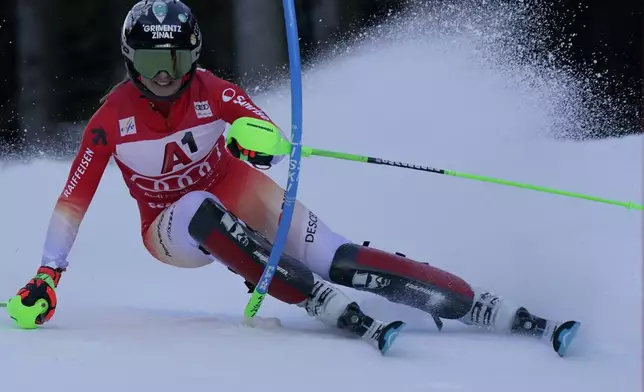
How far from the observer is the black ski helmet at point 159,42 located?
2.40 m

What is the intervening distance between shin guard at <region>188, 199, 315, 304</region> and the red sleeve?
1.20ft

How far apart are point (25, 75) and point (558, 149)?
10.9 ft

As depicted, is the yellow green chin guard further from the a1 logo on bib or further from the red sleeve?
the a1 logo on bib

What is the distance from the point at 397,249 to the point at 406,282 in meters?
1.67

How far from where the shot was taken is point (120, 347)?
6.92 ft

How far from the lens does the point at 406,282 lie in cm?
249

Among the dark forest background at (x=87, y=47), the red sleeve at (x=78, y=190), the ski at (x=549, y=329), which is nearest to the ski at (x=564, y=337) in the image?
the ski at (x=549, y=329)

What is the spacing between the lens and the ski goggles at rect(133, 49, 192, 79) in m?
2.41

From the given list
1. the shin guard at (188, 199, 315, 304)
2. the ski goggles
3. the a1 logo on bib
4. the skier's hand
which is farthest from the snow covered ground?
the ski goggles

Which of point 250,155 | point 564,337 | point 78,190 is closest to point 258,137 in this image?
point 250,155

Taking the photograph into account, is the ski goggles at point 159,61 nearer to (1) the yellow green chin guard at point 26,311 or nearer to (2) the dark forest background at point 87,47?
(1) the yellow green chin guard at point 26,311

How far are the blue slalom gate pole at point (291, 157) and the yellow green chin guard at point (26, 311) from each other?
1.87 feet

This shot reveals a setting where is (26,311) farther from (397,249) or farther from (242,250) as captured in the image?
(397,249)

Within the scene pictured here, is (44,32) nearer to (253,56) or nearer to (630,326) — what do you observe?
(253,56)
